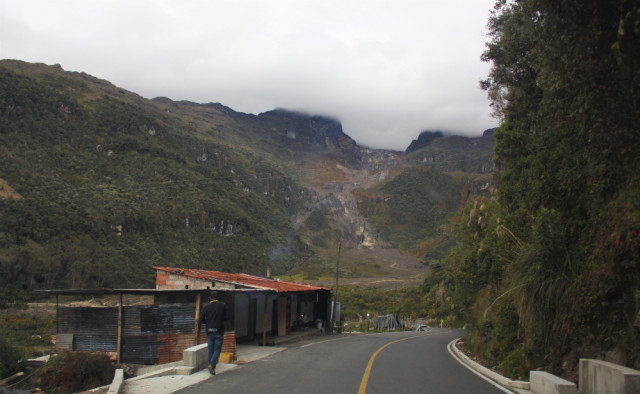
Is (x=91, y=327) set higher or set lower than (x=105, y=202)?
lower

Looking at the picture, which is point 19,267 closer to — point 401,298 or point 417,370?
point 417,370

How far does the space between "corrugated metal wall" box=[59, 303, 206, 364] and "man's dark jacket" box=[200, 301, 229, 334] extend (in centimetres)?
721

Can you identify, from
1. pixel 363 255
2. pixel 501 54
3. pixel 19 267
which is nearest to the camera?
pixel 501 54

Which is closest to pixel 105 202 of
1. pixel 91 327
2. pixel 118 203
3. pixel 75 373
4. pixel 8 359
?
pixel 118 203

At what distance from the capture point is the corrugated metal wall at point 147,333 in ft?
58.6

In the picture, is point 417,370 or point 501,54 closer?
point 417,370

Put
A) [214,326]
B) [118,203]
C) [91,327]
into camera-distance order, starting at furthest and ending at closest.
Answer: [118,203] → [91,327] → [214,326]

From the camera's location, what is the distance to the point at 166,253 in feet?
241

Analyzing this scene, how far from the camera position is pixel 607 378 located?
8359 millimetres

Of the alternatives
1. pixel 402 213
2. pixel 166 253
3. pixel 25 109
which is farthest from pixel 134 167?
pixel 402 213

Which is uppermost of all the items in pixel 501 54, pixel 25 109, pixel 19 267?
pixel 25 109

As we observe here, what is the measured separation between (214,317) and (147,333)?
8096 mm

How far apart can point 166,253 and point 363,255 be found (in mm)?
83307

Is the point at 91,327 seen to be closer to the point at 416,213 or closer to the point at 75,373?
the point at 75,373
